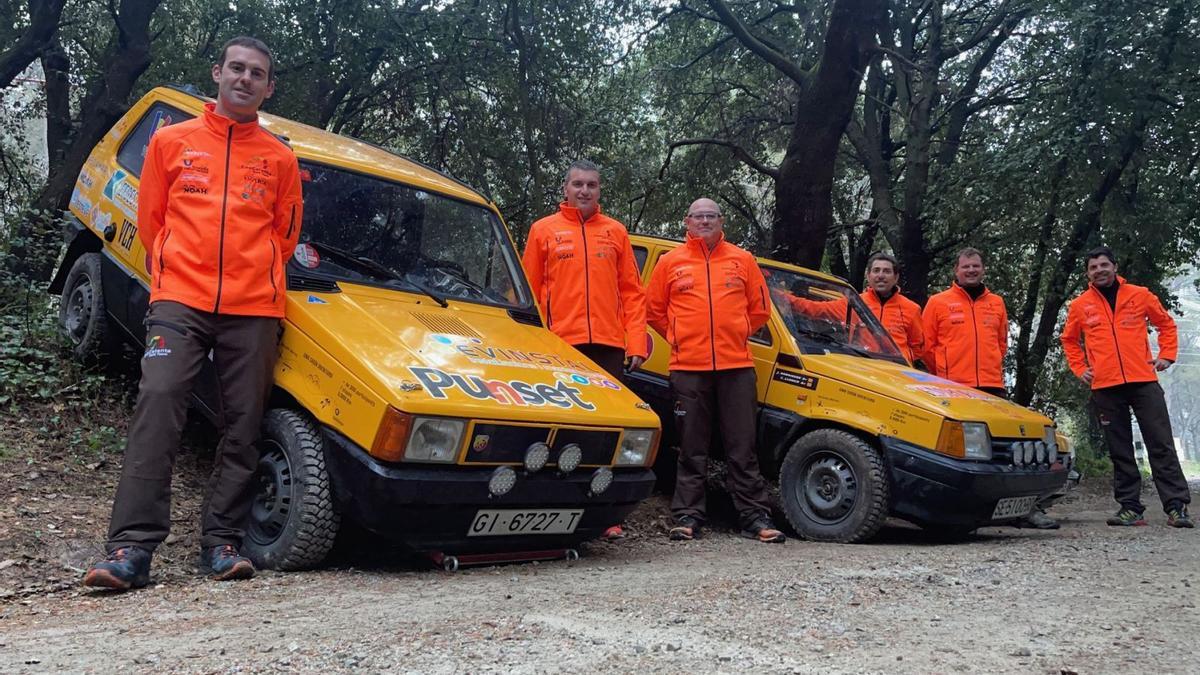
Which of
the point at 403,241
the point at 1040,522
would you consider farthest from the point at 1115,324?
the point at 403,241

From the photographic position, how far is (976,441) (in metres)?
5.58

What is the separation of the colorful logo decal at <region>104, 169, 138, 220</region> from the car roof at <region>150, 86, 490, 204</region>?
22.1 inches

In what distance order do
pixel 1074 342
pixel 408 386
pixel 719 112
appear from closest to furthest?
1. pixel 408 386
2. pixel 1074 342
3. pixel 719 112

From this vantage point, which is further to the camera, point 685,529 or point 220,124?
point 685,529

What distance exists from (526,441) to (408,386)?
58 cm

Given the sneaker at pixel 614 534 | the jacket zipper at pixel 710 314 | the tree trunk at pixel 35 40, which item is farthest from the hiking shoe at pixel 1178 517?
the tree trunk at pixel 35 40

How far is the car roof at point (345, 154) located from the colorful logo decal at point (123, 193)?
0.56 metres

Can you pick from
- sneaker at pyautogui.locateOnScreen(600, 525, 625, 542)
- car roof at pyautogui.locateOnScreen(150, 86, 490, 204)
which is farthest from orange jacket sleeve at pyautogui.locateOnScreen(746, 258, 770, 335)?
car roof at pyautogui.locateOnScreen(150, 86, 490, 204)

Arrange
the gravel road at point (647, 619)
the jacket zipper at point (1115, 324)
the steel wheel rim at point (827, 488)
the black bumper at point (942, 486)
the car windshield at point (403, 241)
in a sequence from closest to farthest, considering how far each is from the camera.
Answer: the gravel road at point (647, 619) → the car windshield at point (403, 241) → the black bumper at point (942, 486) → the steel wheel rim at point (827, 488) → the jacket zipper at point (1115, 324)

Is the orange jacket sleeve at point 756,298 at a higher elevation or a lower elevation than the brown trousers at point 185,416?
higher

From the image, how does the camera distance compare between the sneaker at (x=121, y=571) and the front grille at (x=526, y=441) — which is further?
the front grille at (x=526, y=441)

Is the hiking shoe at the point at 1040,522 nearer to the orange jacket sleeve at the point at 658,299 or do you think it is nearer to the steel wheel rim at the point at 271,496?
the orange jacket sleeve at the point at 658,299

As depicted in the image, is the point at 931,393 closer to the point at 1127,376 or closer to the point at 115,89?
the point at 1127,376

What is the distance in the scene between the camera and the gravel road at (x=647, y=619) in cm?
269
